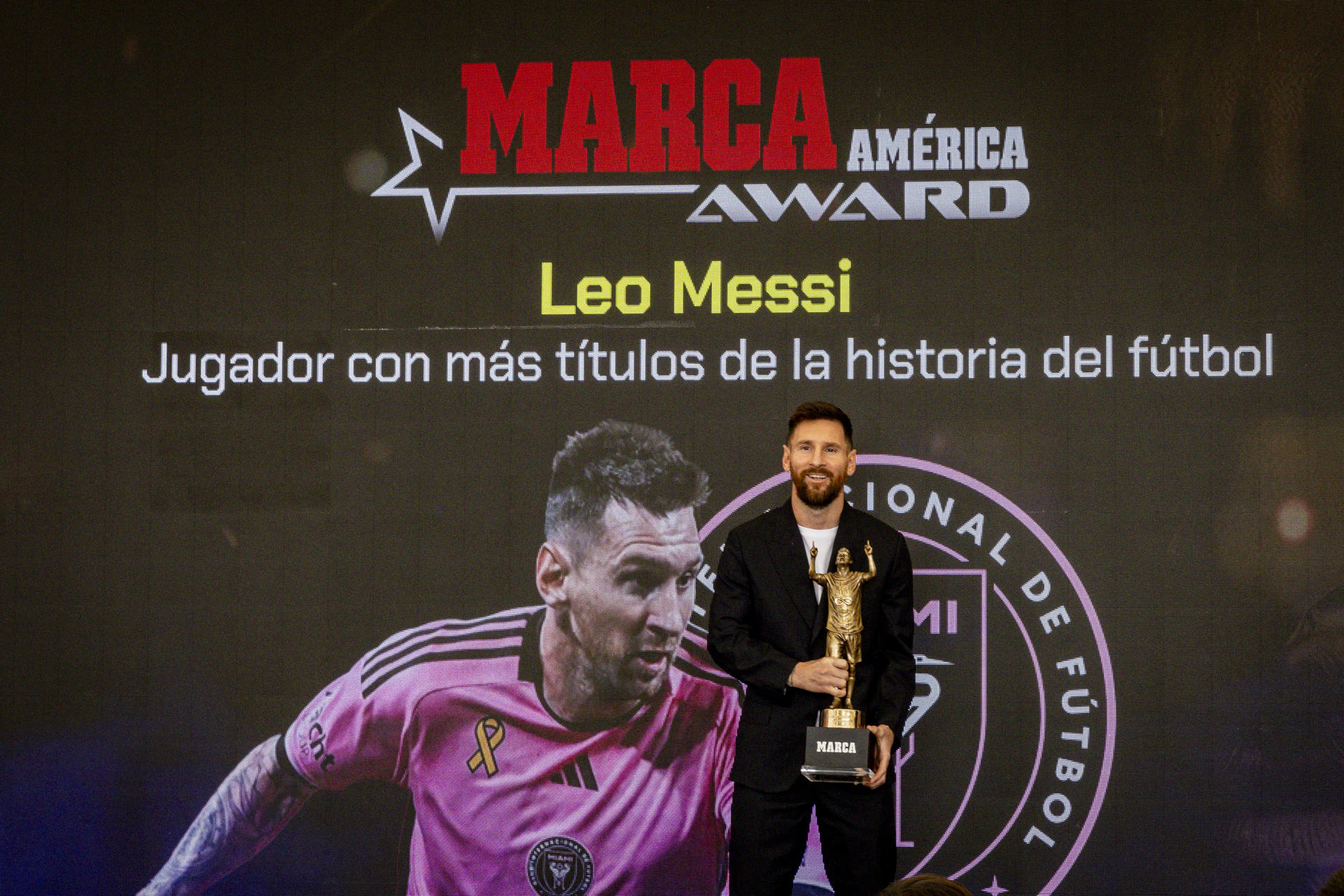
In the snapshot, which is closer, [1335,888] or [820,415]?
[1335,888]

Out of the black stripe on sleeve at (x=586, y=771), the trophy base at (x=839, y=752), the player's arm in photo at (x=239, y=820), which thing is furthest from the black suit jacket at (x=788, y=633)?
the player's arm in photo at (x=239, y=820)

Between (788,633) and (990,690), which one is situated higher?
(788,633)

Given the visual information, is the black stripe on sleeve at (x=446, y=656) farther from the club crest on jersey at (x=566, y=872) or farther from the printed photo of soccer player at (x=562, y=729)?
the club crest on jersey at (x=566, y=872)

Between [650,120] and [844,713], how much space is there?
186 cm

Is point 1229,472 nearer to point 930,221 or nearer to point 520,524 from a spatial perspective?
point 930,221

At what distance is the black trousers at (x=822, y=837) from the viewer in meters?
2.92

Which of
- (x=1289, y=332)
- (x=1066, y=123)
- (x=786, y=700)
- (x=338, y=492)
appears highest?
(x=1066, y=123)

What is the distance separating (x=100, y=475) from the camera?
12.3ft

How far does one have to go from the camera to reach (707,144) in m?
3.71

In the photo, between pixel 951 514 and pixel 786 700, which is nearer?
pixel 786 700

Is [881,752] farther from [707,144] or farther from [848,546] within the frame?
[707,144]

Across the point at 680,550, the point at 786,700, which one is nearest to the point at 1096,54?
the point at 680,550

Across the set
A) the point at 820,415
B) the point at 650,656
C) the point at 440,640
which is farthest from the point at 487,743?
the point at 820,415

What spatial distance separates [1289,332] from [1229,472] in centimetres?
43
